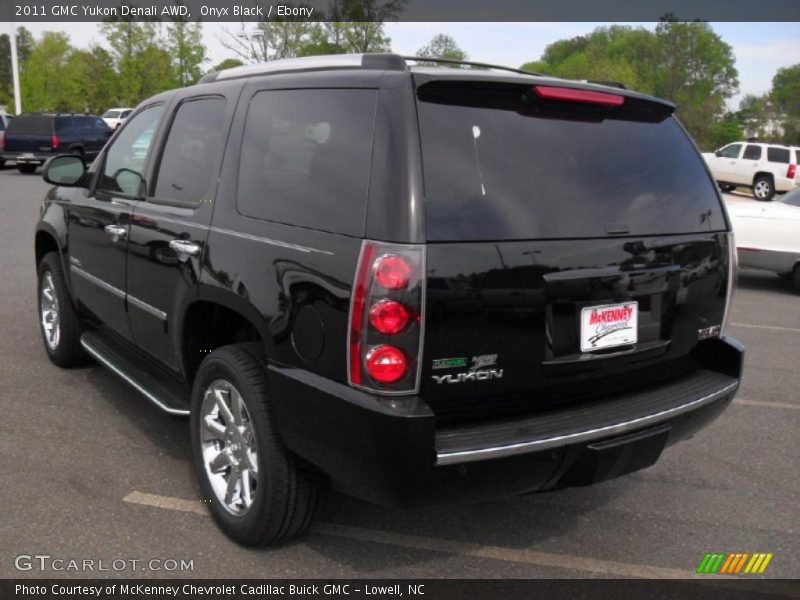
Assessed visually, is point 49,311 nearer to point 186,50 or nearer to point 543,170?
point 543,170

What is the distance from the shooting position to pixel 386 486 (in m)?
2.57

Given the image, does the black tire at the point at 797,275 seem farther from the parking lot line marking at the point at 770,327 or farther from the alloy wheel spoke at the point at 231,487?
the alloy wheel spoke at the point at 231,487

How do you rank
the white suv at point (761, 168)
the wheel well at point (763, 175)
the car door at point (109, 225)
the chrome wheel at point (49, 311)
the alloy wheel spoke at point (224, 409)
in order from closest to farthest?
the alloy wheel spoke at point (224, 409), the car door at point (109, 225), the chrome wheel at point (49, 311), the white suv at point (761, 168), the wheel well at point (763, 175)

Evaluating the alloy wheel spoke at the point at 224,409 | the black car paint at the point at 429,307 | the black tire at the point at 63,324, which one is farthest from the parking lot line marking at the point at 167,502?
the black tire at the point at 63,324

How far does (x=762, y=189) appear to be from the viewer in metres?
26.3

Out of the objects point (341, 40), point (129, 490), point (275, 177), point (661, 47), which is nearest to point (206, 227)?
point (275, 177)

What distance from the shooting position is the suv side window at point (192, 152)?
354 centimetres

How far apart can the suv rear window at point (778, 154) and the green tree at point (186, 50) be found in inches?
1119

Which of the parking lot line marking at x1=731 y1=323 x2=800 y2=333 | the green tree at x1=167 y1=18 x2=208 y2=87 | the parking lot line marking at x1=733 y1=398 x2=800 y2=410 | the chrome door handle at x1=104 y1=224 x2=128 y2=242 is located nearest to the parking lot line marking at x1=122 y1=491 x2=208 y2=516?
the chrome door handle at x1=104 y1=224 x2=128 y2=242

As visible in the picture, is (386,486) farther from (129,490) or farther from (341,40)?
(341,40)

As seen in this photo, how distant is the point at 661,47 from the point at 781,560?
7489 cm

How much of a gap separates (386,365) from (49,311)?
3869mm

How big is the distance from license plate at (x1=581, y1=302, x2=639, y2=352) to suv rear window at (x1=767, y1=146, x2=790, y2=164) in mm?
26304

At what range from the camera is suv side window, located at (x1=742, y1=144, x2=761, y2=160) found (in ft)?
87.4
